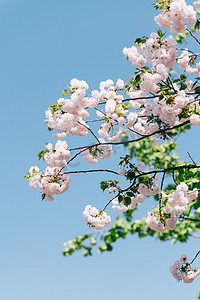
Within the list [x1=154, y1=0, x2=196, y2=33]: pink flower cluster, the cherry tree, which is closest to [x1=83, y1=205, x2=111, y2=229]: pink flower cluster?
the cherry tree

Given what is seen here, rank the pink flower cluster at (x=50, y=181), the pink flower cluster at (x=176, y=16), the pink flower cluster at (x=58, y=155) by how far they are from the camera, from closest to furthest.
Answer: the pink flower cluster at (x=176, y=16), the pink flower cluster at (x=58, y=155), the pink flower cluster at (x=50, y=181)

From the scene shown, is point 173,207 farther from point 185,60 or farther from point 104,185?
point 185,60

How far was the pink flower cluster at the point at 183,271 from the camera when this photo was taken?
14.8ft

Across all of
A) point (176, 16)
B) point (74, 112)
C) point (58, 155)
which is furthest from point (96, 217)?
point (176, 16)

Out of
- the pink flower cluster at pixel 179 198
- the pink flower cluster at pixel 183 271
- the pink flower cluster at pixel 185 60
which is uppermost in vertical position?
the pink flower cluster at pixel 185 60

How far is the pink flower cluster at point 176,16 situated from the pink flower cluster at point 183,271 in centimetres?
255

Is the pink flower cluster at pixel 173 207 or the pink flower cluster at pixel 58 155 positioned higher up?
the pink flower cluster at pixel 58 155

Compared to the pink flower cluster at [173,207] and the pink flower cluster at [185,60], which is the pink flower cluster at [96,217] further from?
the pink flower cluster at [185,60]

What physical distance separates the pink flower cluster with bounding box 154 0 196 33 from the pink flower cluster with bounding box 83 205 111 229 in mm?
2066

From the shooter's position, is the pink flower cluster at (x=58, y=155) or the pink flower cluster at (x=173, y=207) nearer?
the pink flower cluster at (x=173, y=207)

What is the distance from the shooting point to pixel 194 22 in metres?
3.90

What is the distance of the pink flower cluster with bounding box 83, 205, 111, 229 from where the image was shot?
4.41m

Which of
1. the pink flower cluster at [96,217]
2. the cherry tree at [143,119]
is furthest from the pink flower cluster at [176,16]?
the pink flower cluster at [96,217]

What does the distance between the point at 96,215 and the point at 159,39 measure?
199 centimetres
